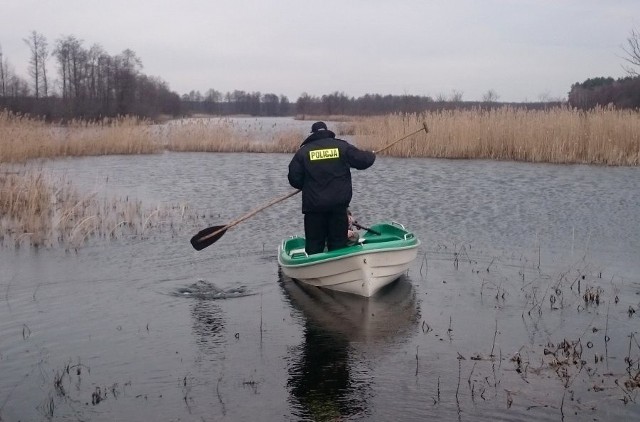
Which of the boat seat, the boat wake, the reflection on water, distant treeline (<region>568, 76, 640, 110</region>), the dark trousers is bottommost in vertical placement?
the reflection on water

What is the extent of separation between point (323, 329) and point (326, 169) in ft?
5.70

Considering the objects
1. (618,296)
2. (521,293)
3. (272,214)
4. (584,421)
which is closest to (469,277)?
(521,293)

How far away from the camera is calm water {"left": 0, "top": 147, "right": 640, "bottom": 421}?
215 inches

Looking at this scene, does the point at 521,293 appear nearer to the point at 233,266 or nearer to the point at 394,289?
the point at 394,289

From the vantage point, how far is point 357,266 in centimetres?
796

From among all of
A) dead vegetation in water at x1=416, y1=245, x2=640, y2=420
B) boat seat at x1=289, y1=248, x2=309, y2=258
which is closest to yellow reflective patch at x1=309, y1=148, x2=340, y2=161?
boat seat at x1=289, y1=248, x2=309, y2=258

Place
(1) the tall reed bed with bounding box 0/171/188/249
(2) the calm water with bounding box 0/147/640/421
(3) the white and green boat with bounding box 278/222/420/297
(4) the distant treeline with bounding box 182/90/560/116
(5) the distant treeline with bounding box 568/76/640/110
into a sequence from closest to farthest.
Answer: (2) the calm water with bounding box 0/147/640/421, (3) the white and green boat with bounding box 278/222/420/297, (1) the tall reed bed with bounding box 0/171/188/249, (5) the distant treeline with bounding box 568/76/640/110, (4) the distant treeline with bounding box 182/90/560/116

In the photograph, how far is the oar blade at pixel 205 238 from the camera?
934cm

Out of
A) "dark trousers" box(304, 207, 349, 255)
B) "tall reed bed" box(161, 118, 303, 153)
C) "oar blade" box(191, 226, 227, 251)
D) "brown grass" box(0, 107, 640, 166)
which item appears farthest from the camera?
"tall reed bed" box(161, 118, 303, 153)

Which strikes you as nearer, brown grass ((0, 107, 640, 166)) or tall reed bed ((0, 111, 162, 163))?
tall reed bed ((0, 111, 162, 163))

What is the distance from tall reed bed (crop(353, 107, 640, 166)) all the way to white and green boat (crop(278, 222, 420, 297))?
13726 millimetres

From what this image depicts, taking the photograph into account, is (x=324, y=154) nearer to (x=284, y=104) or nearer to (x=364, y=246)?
(x=364, y=246)

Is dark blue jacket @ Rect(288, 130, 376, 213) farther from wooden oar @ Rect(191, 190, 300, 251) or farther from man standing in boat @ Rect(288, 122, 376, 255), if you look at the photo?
wooden oar @ Rect(191, 190, 300, 251)

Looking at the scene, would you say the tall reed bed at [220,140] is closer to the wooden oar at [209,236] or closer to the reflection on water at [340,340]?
the wooden oar at [209,236]
